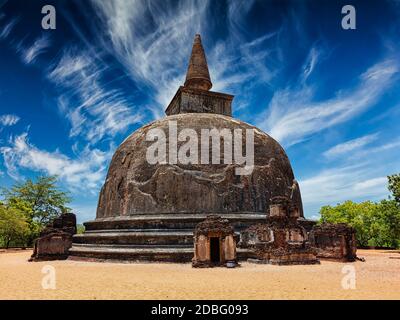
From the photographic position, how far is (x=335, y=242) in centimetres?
1525

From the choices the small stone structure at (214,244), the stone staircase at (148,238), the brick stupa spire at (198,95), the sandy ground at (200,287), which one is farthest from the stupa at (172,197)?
the sandy ground at (200,287)

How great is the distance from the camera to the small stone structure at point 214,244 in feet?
40.4

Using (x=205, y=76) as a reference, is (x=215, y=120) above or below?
below

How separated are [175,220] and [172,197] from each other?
133 cm

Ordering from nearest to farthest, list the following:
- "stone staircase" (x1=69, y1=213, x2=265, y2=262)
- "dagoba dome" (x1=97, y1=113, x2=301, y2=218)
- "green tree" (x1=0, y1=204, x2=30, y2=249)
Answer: "stone staircase" (x1=69, y1=213, x2=265, y2=262) < "dagoba dome" (x1=97, y1=113, x2=301, y2=218) < "green tree" (x1=0, y1=204, x2=30, y2=249)

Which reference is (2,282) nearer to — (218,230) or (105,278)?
(105,278)

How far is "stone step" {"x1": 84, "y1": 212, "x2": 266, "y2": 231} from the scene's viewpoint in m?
14.7

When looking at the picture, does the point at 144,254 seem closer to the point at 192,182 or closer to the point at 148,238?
the point at 148,238

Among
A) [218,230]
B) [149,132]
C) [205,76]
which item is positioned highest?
[205,76]

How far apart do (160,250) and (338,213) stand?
27.1 meters

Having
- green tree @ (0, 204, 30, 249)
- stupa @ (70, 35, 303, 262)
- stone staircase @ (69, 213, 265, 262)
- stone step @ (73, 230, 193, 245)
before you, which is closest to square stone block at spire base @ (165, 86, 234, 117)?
stupa @ (70, 35, 303, 262)

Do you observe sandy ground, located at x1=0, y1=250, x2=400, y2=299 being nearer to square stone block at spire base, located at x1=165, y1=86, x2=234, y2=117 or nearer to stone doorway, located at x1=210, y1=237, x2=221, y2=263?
stone doorway, located at x1=210, y1=237, x2=221, y2=263

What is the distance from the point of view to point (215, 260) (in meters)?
12.7
